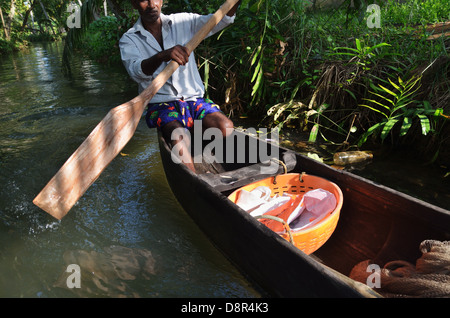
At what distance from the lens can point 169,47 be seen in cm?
270

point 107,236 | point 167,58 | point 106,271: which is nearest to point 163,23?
point 167,58

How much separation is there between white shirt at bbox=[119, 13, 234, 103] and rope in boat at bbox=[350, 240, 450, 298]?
1.93m

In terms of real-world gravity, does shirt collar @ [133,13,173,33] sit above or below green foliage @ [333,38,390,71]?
above

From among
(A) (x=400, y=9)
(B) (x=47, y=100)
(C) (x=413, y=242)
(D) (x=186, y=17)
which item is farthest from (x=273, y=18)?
(B) (x=47, y=100)

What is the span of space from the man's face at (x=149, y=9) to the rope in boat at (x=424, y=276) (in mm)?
2255

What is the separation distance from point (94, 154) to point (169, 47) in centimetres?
116

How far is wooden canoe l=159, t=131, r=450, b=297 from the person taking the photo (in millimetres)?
1311

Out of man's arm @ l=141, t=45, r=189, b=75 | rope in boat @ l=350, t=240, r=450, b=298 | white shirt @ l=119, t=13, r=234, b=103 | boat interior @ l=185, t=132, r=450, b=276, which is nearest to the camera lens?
rope in boat @ l=350, t=240, r=450, b=298

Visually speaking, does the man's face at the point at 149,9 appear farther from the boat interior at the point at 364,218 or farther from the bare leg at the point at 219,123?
the boat interior at the point at 364,218

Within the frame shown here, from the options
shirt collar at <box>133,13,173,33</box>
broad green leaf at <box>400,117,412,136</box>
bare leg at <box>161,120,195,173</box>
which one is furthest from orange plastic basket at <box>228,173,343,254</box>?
shirt collar at <box>133,13,173,33</box>

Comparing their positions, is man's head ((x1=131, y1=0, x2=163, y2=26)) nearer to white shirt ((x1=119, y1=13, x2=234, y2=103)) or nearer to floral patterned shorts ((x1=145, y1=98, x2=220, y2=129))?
white shirt ((x1=119, y1=13, x2=234, y2=103))

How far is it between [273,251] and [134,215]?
1.42 meters

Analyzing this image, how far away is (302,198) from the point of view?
1.95 meters
